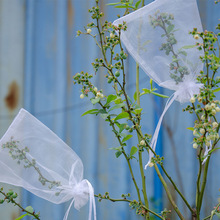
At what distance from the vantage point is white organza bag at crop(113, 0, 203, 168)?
2.94 feet

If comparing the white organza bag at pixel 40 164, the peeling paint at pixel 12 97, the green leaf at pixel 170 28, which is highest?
the green leaf at pixel 170 28

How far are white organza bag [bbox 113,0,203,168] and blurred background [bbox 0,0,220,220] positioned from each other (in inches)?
21.2

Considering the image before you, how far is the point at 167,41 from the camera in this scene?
0.90 metres

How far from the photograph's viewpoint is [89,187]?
3.02 feet

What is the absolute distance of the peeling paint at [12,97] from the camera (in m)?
1.55

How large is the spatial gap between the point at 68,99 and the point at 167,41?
0.70 meters

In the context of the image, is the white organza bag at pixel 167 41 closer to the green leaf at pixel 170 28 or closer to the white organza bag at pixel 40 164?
the green leaf at pixel 170 28

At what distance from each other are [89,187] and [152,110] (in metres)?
0.62

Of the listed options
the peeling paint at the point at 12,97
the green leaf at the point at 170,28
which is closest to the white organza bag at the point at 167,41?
the green leaf at the point at 170,28

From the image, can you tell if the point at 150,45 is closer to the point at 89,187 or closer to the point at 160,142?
the point at 89,187

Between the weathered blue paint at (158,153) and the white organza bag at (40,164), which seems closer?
the white organza bag at (40,164)

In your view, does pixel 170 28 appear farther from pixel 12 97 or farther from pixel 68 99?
pixel 12 97

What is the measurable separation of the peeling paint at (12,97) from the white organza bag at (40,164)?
0.60 meters

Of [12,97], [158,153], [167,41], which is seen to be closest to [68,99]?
[12,97]
